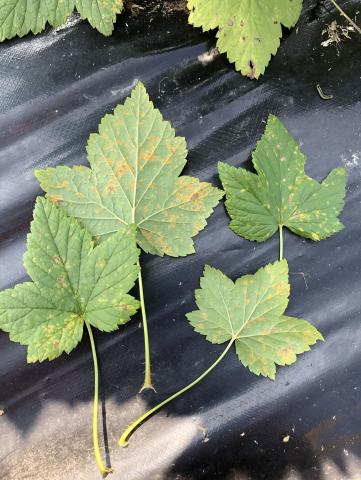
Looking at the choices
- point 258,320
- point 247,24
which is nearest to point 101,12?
point 247,24

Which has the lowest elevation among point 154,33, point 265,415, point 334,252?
point 265,415

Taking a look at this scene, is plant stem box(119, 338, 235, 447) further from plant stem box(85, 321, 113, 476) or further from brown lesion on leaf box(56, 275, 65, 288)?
brown lesion on leaf box(56, 275, 65, 288)

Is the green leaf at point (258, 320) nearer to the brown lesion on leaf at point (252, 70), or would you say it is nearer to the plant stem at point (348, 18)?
the brown lesion on leaf at point (252, 70)

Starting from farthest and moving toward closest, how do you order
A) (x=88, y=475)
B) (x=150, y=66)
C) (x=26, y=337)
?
(x=150, y=66) → (x=88, y=475) → (x=26, y=337)

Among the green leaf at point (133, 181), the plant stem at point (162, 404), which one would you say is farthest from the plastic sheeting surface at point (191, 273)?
the green leaf at point (133, 181)

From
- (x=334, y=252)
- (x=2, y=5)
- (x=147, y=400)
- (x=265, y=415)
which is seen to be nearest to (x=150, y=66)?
(x=2, y=5)

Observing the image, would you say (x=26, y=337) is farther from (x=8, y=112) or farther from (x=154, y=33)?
(x=154, y=33)

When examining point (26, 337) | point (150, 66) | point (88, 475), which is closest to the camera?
point (26, 337)
